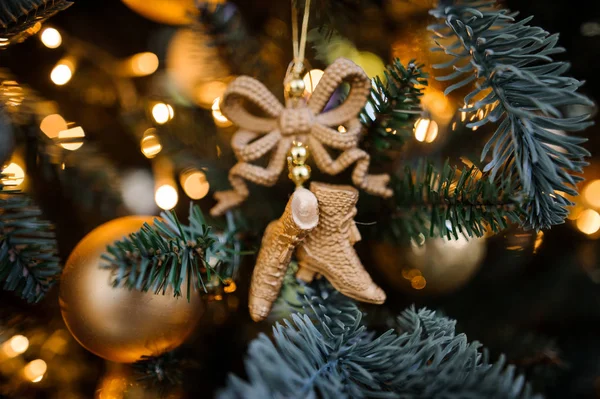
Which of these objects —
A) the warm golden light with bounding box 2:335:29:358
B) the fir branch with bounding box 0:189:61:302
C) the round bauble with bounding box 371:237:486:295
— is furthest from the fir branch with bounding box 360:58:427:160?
the warm golden light with bounding box 2:335:29:358

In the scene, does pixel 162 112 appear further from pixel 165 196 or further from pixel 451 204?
pixel 451 204

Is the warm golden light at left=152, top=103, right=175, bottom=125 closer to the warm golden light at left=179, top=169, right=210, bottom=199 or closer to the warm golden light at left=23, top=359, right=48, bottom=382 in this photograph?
the warm golden light at left=179, top=169, right=210, bottom=199

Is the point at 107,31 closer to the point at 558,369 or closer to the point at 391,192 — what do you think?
the point at 391,192

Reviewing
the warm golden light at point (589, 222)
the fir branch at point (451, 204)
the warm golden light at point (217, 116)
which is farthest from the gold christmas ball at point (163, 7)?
the warm golden light at point (589, 222)

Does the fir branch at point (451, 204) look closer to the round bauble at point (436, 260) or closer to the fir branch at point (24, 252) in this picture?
the round bauble at point (436, 260)

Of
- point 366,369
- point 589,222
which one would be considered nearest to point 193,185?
point 366,369
